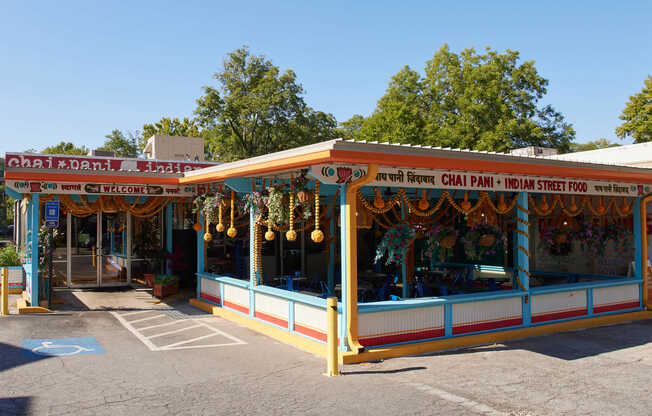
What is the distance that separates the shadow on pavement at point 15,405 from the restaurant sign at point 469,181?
4.38 meters

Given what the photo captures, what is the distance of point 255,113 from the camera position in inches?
1453

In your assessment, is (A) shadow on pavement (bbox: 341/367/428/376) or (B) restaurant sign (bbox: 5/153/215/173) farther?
(B) restaurant sign (bbox: 5/153/215/173)

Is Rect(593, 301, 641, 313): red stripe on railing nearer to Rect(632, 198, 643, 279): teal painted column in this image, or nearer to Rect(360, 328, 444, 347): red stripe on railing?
Rect(632, 198, 643, 279): teal painted column

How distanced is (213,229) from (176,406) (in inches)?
387

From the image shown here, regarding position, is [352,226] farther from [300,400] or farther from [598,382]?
[598,382]

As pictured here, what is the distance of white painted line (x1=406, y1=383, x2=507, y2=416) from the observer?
18.0ft

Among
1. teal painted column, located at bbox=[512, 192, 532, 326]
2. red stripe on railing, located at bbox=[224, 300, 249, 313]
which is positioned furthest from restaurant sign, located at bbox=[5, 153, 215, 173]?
teal painted column, located at bbox=[512, 192, 532, 326]

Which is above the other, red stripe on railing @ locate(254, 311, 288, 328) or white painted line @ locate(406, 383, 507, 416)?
red stripe on railing @ locate(254, 311, 288, 328)

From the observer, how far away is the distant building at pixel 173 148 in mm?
20359

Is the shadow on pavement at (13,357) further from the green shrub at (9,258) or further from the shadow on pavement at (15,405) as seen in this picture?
the green shrub at (9,258)

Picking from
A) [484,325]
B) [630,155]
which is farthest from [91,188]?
[630,155]

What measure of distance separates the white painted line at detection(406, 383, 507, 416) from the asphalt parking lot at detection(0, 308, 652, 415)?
0.04ft

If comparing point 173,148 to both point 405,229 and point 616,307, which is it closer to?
point 405,229

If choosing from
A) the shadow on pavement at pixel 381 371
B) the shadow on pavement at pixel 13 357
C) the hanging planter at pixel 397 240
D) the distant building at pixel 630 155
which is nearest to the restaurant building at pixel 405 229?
the hanging planter at pixel 397 240
